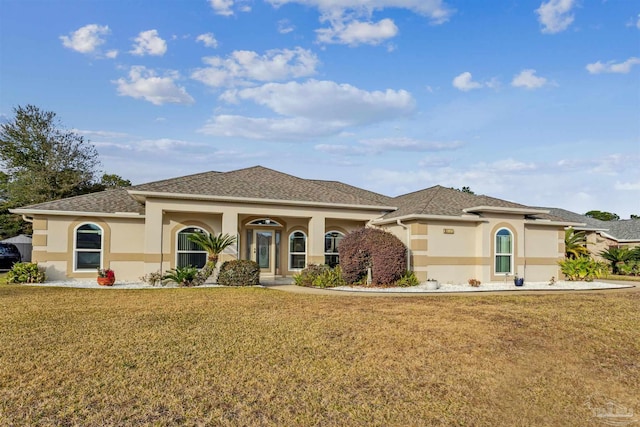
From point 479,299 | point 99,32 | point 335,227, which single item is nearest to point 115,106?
point 99,32

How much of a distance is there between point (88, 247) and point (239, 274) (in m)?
7.06

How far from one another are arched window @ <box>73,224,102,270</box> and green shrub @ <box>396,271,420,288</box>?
41.9 ft

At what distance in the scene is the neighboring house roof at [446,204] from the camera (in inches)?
742

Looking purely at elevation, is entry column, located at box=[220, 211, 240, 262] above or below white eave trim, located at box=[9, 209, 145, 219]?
below

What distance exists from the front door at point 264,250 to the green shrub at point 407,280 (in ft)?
22.6

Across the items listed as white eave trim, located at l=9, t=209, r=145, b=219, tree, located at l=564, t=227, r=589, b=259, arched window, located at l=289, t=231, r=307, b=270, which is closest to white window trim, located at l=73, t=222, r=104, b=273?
white eave trim, located at l=9, t=209, r=145, b=219

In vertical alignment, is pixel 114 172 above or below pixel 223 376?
above

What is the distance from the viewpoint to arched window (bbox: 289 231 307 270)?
21750 millimetres

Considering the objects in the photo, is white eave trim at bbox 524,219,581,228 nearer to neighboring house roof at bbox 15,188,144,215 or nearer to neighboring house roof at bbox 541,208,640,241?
neighboring house roof at bbox 541,208,640,241

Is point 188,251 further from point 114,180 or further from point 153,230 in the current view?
point 114,180

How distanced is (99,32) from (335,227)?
42.0ft

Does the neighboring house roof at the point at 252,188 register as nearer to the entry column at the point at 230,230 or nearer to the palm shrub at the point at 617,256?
the entry column at the point at 230,230

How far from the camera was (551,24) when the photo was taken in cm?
1548

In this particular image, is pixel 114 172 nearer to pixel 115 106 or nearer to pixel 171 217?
pixel 115 106
